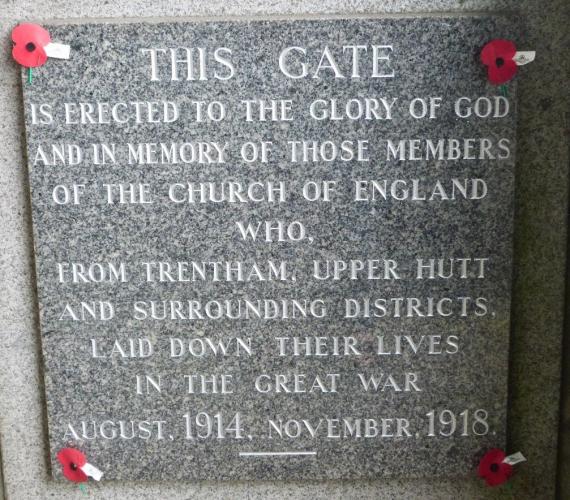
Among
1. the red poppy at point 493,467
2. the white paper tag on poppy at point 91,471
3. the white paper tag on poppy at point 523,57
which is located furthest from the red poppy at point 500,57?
the white paper tag on poppy at point 91,471

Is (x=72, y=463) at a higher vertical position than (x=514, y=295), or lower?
lower

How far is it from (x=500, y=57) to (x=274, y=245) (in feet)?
2.45

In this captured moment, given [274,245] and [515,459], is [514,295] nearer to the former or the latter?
[515,459]

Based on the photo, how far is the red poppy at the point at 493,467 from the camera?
184 cm

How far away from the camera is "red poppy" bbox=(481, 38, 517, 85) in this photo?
1697 mm

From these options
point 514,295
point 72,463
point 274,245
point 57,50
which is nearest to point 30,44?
point 57,50

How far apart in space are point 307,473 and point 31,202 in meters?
1.05

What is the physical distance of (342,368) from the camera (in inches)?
72.2

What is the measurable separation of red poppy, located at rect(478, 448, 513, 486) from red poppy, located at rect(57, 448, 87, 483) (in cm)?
110

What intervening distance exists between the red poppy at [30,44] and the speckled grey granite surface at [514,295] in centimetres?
6

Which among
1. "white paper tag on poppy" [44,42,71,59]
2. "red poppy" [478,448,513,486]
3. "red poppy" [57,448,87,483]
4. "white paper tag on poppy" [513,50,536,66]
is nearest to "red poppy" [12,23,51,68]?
"white paper tag on poppy" [44,42,71,59]

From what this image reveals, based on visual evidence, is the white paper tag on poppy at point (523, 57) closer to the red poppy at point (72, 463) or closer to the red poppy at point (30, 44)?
the red poppy at point (30, 44)

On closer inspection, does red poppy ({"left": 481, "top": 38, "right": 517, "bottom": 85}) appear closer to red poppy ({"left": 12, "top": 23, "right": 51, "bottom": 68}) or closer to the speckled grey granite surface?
the speckled grey granite surface

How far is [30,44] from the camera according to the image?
68.2 inches
